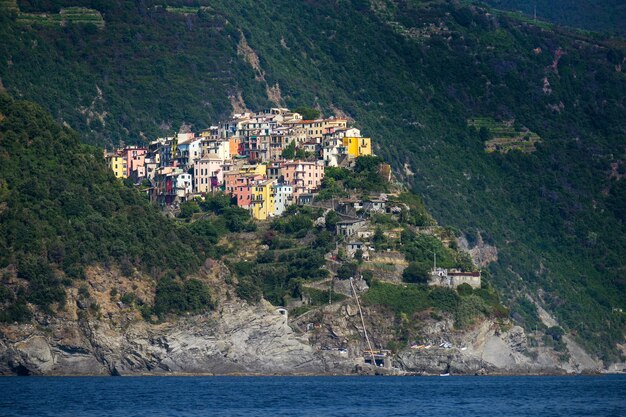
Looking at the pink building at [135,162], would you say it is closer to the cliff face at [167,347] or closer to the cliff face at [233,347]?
the cliff face at [233,347]

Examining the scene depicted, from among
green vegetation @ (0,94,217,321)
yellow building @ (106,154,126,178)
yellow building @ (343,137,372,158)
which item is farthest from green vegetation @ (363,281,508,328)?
yellow building @ (106,154,126,178)

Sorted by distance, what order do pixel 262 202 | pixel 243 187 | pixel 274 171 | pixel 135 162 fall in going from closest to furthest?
pixel 262 202, pixel 243 187, pixel 274 171, pixel 135 162

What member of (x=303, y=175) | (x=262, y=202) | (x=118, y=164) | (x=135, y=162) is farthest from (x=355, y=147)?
(x=118, y=164)

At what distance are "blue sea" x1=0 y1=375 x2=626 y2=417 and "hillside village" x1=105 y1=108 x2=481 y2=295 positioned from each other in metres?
19.0

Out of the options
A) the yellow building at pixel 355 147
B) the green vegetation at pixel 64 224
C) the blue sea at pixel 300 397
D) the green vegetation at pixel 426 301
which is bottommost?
the blue sea at pixel 300 397

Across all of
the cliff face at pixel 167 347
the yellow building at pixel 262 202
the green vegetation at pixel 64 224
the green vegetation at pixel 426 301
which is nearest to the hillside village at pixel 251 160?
the yellow building at pixel 262 202

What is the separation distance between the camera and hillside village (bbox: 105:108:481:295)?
16838 centimetres

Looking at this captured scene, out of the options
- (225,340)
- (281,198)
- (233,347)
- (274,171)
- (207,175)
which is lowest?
(233,347)

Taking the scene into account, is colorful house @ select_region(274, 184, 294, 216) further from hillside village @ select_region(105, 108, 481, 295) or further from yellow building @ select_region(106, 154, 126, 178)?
yellow building @ select_region(106, 154, 126, 178)

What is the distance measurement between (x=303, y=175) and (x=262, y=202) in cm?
494

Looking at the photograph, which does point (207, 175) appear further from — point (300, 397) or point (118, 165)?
point (300, 397)

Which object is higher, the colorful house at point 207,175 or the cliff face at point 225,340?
the colorful house at point 207,175

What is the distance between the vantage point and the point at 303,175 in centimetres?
17775

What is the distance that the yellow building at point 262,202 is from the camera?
174875mm
